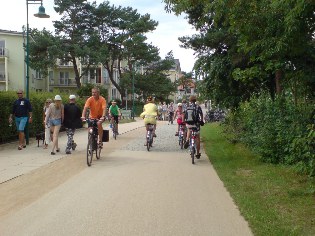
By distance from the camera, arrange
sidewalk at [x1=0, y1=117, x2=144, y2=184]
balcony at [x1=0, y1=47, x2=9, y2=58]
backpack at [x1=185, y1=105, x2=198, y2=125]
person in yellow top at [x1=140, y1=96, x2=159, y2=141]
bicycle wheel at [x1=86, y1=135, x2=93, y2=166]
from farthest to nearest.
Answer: balcony at [x1=0, y1=47, x2=9, y2=58] < person in yellow top at [x1=140, y1=96, x2=159, y2=141] < backpack at [x1=185, y1=105, x2=198, y2=125] < bicycle wheel at [x1=86, y1=135, x2=93, y2=166] < sidewalk at [x1=0, y1=117, x2=144, y2=184]

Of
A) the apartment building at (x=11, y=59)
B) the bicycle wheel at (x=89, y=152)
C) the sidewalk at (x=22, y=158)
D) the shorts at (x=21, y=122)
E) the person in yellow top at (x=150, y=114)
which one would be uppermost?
the apartment building at (x=11, y=59)

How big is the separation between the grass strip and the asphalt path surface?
0.73 feet

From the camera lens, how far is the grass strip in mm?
5723

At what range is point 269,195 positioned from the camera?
297 inches

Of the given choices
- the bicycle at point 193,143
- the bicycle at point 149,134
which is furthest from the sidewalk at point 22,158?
the bicycle at point 193,143

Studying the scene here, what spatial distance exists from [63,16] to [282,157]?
152ft

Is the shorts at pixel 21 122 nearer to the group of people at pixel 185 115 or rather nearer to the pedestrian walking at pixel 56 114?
the pedestrian walking at pixel 56 114

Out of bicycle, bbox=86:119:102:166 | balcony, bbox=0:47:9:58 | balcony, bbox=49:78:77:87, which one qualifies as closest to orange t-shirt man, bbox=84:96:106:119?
bicycle, bbox=86:119:102:166

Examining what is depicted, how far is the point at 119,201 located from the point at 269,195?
2.43 metres

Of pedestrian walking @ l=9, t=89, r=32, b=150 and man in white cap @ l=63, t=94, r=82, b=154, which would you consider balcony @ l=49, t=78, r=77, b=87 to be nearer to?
pedestrian walking @ l=9, t=89, r=32, b=150

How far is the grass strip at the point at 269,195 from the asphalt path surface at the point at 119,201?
0.22 metres

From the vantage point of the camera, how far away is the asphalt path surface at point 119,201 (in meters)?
5.69

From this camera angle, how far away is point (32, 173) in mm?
9891

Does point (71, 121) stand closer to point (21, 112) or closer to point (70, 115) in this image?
point (70, 115)
